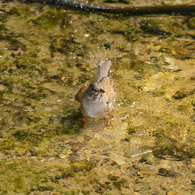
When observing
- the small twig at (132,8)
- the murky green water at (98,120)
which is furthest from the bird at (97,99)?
the small twig at (132,8)

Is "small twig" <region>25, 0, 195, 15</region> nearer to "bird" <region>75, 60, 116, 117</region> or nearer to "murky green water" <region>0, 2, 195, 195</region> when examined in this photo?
"murky green water" <region>0, 2, 195, 195</region>

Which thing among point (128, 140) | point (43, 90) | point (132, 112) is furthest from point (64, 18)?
point (128, 140)

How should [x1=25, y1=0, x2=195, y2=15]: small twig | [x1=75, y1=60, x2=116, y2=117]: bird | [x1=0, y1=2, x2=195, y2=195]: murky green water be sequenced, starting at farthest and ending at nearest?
[x1=25, y1=0, x2=195, y2=15]: small twig → [x1=75, y1=60, x2=116, y2=117]: bird → [x1=0, y1=2, x2=195, y2=195]: murky green water

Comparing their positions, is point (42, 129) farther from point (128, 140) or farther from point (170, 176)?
point (170, 176)

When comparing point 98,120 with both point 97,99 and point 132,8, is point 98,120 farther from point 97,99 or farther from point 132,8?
point 132,8

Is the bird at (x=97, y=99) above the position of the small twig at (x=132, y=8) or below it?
below

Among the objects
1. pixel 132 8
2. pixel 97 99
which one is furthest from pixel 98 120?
pixel 132 8

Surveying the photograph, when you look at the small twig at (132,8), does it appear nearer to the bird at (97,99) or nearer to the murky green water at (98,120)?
the murky green water at (98,120)

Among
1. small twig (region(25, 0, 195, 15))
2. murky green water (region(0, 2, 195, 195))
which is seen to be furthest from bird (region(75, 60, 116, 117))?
small twig (region(25, 0, 195, 15))
